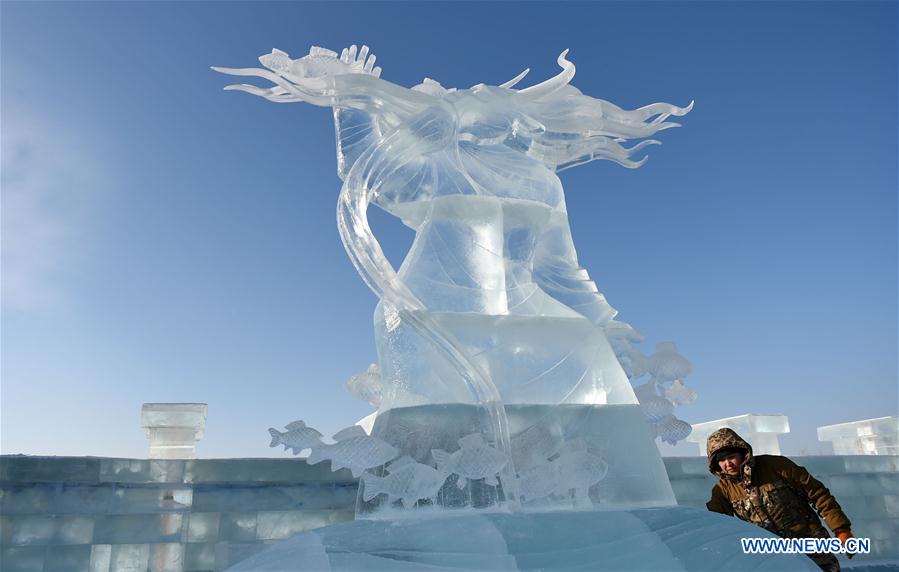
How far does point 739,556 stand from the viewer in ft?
9.49

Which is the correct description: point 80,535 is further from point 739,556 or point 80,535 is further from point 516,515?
point 739,556

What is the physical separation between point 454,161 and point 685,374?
212 cm

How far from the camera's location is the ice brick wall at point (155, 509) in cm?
404

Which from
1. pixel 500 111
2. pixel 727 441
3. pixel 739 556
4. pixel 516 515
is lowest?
pixel 739 556

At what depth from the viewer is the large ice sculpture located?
3.39 m

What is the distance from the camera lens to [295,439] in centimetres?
336

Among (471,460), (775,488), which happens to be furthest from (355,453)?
(775,488)

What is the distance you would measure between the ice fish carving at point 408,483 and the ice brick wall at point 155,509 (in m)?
1.45

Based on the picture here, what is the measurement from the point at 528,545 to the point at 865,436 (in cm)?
599

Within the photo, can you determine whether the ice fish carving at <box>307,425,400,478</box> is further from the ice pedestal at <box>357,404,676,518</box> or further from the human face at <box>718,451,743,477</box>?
the human face at <box>718,451,743,477</box>

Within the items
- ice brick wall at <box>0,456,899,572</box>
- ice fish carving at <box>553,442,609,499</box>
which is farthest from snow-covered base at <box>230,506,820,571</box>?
ice brick wall at <box>0,456,899,572</box>

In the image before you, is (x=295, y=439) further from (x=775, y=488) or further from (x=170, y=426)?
(x=775, y=488)

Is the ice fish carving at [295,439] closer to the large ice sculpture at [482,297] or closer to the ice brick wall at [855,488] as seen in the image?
the large ice sculpture at [482,297]

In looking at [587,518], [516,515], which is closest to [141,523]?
[516,515]
